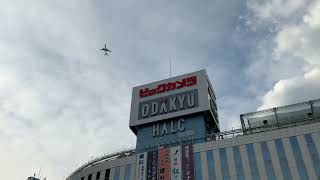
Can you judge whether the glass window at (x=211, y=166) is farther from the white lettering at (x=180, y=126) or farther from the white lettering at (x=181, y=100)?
the white lettering at (x=181, y=100)

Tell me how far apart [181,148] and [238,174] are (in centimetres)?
1136

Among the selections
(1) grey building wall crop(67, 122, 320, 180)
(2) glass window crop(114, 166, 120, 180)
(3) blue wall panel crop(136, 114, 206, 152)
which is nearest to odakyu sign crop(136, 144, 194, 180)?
(1) grey building wall crop(67, 122, 320, 180)

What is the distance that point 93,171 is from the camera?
69.5 meters

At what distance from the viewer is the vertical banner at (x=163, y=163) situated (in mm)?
58881

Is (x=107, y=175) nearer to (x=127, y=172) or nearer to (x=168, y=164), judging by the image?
(x=127, y=172)

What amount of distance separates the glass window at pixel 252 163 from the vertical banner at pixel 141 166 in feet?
61.1

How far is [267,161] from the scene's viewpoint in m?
55.2

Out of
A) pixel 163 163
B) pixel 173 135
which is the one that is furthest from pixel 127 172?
pixel 173 135

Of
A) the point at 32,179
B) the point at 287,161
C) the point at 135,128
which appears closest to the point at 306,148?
the point at 287,161

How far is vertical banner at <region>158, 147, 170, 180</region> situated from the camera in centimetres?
5888

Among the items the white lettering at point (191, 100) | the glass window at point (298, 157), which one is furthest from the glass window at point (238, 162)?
the white lettering at point (191, 100)

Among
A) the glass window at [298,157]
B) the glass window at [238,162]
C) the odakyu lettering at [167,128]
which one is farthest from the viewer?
the odakyu lettering at [167,128]

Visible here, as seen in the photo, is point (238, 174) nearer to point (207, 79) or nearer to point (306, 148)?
point (306, 148)

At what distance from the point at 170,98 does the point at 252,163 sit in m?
22.0
